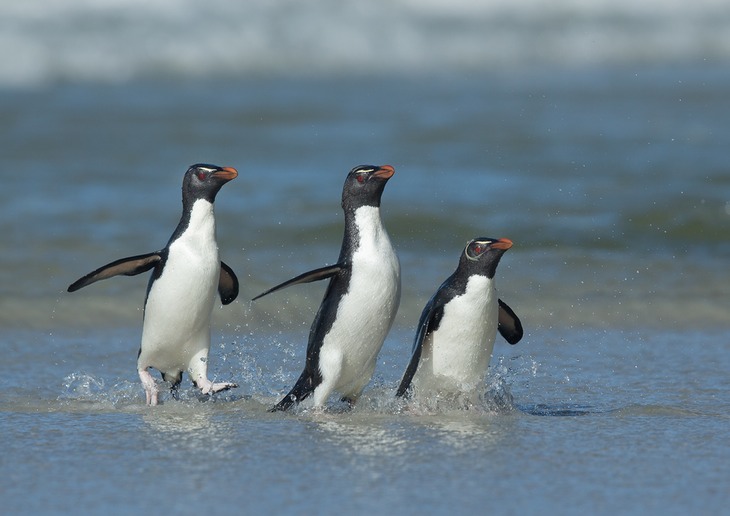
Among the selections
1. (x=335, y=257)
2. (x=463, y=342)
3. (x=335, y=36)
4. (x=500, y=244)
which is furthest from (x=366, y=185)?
(x=335, y=36)

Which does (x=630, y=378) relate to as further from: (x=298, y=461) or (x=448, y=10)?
(x=448, y=10)

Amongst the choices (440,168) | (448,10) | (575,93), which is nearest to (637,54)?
(448,10)

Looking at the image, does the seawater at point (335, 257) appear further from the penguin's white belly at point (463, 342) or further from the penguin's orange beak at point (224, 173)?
the penguin's orange beak at point (224, 173)

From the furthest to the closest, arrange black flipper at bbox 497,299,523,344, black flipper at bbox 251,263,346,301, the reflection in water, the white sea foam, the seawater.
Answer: the white sea foam < black flipper at bbox 497,299,523,344 < black flipper at bbox 251,263,346,301 < the reflection in water < the seawater

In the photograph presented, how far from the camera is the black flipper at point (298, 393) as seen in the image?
166 inches

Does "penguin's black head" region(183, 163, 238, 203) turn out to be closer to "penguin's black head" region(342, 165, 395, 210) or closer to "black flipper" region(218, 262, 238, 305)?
"black flipper" region(218, 262, 238, 305)

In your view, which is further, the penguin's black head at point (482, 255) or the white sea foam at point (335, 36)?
the white sea foam at point (335, 36)

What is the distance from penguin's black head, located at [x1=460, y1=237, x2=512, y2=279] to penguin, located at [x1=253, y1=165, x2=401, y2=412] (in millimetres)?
261

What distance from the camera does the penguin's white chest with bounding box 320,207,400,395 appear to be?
4.22 meters

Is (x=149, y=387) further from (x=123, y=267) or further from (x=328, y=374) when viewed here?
(x=328, y=374)

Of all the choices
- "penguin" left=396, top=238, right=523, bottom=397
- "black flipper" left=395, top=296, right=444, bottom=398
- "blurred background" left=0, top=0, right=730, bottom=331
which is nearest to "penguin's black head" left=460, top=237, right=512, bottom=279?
"penguin" left=396, top=238, right=523, bottom=397

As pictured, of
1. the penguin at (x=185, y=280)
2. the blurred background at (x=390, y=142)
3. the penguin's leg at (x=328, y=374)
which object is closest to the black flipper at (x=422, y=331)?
the penguin's leg at (x=328, y=374)

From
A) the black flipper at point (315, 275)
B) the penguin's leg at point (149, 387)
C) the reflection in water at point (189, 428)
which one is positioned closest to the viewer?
the reflection in water at point (189, 428)

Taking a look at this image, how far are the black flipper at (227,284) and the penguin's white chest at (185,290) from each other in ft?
0.80
